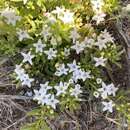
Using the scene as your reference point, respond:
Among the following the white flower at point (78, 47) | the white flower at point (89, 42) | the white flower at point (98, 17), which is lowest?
the white flower at point (78, 47)

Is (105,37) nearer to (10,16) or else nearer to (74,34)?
(74,34)

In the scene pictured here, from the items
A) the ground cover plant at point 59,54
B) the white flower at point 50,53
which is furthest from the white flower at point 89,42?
the white flower at point 50,53

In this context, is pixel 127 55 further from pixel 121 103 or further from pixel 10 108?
pixel 10 108

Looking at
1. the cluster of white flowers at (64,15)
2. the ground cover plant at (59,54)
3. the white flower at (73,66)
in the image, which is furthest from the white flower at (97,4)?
the white flower at (73,66)

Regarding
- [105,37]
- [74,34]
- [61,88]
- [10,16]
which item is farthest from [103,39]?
[10,16]

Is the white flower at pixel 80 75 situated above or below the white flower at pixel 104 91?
above

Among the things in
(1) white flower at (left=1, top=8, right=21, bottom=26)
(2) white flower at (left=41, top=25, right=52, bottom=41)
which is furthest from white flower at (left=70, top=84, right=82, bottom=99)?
(1) white flower at (left=1, top=8, right=21, bottom=26)

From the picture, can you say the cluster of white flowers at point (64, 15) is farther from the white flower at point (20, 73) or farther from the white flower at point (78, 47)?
the white flower at point (20, 73)

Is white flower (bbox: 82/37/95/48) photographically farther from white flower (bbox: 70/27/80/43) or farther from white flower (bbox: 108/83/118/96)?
white flower (bbox: 108/83/118/96)
